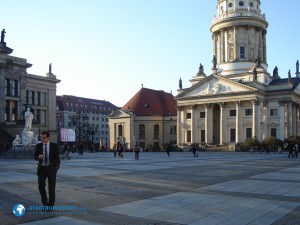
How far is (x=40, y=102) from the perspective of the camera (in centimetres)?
7231

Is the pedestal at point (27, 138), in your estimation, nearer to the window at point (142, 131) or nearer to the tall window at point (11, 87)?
the tall window at point (11, 87)

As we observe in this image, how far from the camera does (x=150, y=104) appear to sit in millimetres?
93688

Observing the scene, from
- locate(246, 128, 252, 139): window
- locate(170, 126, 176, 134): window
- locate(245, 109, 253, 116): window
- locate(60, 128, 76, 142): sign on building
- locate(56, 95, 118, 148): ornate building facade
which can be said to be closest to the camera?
locate(60, 128, 76, 142): sign on building

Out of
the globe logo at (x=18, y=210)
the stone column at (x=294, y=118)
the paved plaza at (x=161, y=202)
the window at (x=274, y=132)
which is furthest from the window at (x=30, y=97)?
the globe logo at (x=18, y=210)

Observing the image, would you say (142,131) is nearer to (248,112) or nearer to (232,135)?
(232,135)

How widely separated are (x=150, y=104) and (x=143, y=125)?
6.36 metres

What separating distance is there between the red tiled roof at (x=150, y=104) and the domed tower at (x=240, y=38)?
1881 centimetres

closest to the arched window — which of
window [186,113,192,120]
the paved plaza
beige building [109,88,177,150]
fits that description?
beige building [109,88,177,150]

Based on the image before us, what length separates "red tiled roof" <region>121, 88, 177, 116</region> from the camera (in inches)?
3617

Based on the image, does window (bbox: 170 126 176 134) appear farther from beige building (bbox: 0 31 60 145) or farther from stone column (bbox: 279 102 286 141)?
beige building (bbox: 0 31 60 145)

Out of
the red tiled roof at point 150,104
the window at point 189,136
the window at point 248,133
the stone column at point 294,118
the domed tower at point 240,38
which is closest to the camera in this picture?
the window at point 248,133

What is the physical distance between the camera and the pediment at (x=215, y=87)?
7325cm

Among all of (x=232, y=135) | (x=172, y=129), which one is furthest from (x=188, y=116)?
(x=232, y=135)

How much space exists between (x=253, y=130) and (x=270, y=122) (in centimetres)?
539
